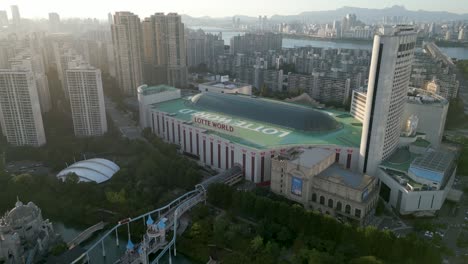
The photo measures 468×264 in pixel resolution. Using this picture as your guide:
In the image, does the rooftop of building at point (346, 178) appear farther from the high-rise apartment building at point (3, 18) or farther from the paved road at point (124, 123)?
the high-rise apartment building at point (3, 18)

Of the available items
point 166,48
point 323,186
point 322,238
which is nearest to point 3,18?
point 166,48

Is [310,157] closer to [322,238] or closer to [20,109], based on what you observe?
[322,238]

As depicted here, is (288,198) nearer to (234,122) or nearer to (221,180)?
Answer: (221,180)

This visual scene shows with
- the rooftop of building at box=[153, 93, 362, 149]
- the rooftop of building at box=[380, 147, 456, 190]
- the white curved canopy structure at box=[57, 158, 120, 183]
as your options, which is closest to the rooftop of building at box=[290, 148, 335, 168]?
the rooftop of building at box=[153, 93, 362, 149]

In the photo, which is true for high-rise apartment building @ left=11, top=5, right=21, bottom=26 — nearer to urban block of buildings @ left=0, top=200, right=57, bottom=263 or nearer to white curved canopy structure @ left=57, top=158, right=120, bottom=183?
white curved canopy structure @ left=57, top=158, right=120, bottom=183

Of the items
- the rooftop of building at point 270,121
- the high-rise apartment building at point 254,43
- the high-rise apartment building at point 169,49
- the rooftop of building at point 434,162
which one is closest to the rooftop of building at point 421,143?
the rooftop of building at point 434,162
